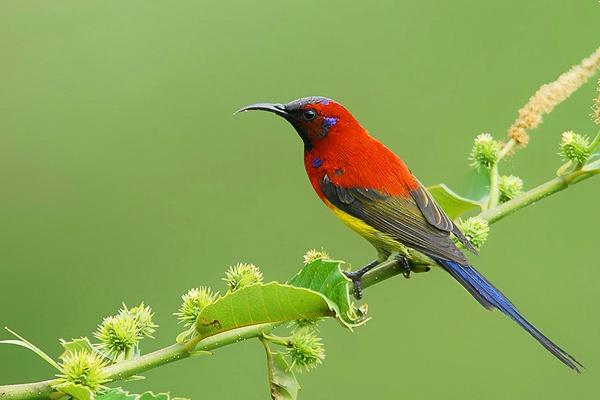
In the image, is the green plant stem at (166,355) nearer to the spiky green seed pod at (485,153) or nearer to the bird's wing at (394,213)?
the spiky green seed pod at (485,153)

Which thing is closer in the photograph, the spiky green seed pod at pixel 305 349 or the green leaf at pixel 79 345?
the green leaf at pixel 79 345

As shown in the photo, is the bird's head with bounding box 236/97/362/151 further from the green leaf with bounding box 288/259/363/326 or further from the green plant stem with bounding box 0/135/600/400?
the green leaf with bounding box 288/259/363/326

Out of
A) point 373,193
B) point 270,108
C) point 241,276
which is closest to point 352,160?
point 373,193

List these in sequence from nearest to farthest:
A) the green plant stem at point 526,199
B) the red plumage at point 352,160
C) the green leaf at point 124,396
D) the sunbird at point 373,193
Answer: the green leaf at point 124,396, the green plant stem at point 526,199, the sunbird at point 373,193, the red plumage at point 352,160

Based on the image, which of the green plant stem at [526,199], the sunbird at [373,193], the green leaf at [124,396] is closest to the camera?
the green leaf at [124,396]

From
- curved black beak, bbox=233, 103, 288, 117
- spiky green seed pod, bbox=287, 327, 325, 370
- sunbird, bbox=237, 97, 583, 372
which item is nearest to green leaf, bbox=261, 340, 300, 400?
spiky green seed pod, bbox=287, 327, 325, 370

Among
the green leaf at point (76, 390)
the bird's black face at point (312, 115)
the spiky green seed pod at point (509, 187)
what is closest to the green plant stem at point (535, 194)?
the spiky green seed pod at point (509, 187)

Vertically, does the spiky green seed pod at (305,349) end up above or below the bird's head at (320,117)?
below

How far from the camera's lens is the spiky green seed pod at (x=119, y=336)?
1829 millimetres

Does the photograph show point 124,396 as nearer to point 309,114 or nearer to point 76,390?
point 76,390

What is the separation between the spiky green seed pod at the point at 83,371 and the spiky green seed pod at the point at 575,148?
122cm

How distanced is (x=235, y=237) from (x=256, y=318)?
344 centimetres

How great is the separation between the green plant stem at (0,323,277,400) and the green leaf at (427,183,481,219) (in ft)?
2.50

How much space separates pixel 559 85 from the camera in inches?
91.1
